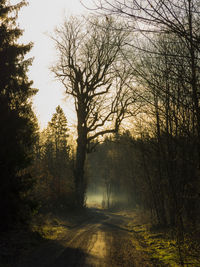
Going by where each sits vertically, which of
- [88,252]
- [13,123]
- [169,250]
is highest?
[13,123]

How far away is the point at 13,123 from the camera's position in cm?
1103

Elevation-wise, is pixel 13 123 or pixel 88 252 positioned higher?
pixel 13 123

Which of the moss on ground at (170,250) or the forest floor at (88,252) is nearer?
the moss on ground at (170,250)

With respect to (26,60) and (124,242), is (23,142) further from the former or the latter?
(124,242)

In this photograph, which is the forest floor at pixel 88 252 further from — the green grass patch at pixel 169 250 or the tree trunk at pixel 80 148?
the tree trunk at pixel 80 148

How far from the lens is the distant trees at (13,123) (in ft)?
34.2

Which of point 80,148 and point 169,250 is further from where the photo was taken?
point 80,148

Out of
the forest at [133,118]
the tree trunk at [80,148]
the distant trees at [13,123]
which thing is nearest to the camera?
the forest at [133,118]

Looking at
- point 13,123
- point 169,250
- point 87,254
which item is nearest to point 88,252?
point 87,254

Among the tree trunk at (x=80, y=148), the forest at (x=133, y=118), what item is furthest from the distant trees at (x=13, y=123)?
the tree trunk at (x=80, y=148)

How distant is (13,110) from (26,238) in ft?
17.2

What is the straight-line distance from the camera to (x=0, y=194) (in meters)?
10.1

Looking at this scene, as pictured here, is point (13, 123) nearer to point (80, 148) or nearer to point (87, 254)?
point (87, 254)

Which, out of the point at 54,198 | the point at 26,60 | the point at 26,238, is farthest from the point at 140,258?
the point at 54,198
